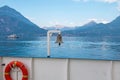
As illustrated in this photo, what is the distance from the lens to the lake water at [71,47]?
16.6 ft

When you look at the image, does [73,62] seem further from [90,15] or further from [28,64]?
[90,15]

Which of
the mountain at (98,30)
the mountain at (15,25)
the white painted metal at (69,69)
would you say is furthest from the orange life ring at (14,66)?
the mountain at (98,30)

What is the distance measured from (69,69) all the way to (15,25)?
1799 mm

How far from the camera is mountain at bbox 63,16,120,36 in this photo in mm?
4934

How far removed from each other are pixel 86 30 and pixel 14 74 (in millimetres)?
1553

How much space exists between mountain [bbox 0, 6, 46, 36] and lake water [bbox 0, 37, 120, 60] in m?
0.14

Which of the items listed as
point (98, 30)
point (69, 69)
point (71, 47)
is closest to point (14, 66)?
point (69, 69)

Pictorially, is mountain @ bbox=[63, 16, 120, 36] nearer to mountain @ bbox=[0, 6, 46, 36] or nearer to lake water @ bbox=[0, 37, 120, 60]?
lake water @ bbox=[0, 37, 120, 60]

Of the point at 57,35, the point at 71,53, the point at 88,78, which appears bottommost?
the point at 88,78

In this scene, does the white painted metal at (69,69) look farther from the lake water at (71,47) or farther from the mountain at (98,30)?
the mountain at (98,30)

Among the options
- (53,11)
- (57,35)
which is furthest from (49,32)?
(53,11)

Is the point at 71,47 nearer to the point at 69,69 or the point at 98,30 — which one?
the point at 98,30

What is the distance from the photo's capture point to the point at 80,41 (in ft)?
17.1

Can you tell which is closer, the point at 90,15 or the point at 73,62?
the point at 73,62
